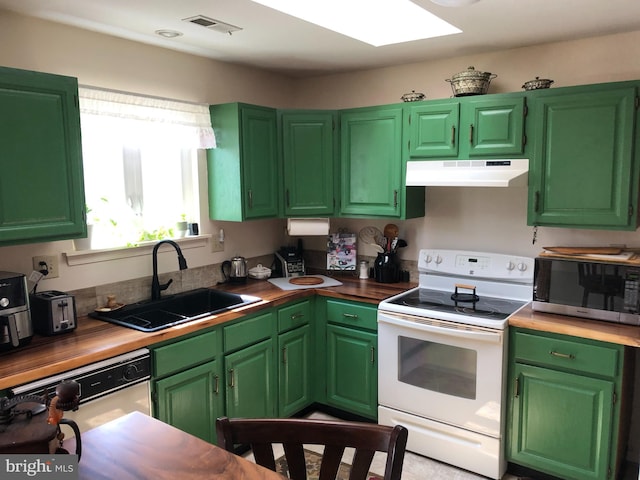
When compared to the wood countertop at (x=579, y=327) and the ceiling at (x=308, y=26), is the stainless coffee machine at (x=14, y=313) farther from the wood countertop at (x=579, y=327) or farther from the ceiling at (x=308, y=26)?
the wood countertop at (x=579, y=327)

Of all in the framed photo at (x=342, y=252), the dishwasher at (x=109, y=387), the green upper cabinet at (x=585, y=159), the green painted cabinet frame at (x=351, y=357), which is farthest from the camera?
the framed photo at (x=342, y=252)

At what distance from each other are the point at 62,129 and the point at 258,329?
142 cm

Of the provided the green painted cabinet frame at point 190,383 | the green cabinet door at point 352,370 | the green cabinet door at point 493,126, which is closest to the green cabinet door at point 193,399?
the green painted cabinet frame at point 190,383

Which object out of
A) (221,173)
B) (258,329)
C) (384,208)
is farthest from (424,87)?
(258,329)

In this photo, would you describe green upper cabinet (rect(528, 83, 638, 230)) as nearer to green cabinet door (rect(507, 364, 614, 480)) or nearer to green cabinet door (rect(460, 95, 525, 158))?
green cabinet door (rect(460, 95, 525, 158))

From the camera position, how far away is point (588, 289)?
2.56 metres

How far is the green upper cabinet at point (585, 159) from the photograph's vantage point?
8.17 feet

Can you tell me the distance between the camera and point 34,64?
95.2 inches

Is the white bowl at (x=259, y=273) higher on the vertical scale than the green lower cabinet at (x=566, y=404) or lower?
higher

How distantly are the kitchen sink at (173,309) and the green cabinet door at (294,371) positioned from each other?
0.37 m

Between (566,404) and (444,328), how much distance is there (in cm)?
67

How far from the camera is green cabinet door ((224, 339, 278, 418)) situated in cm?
277

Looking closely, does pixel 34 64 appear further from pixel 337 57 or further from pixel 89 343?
pixel 337 57

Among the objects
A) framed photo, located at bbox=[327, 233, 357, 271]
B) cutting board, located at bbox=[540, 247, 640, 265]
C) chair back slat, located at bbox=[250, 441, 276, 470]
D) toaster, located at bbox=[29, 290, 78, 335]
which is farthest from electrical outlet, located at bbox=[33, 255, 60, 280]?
cutting board, located at bbox=[540, 247, 640, 265]
